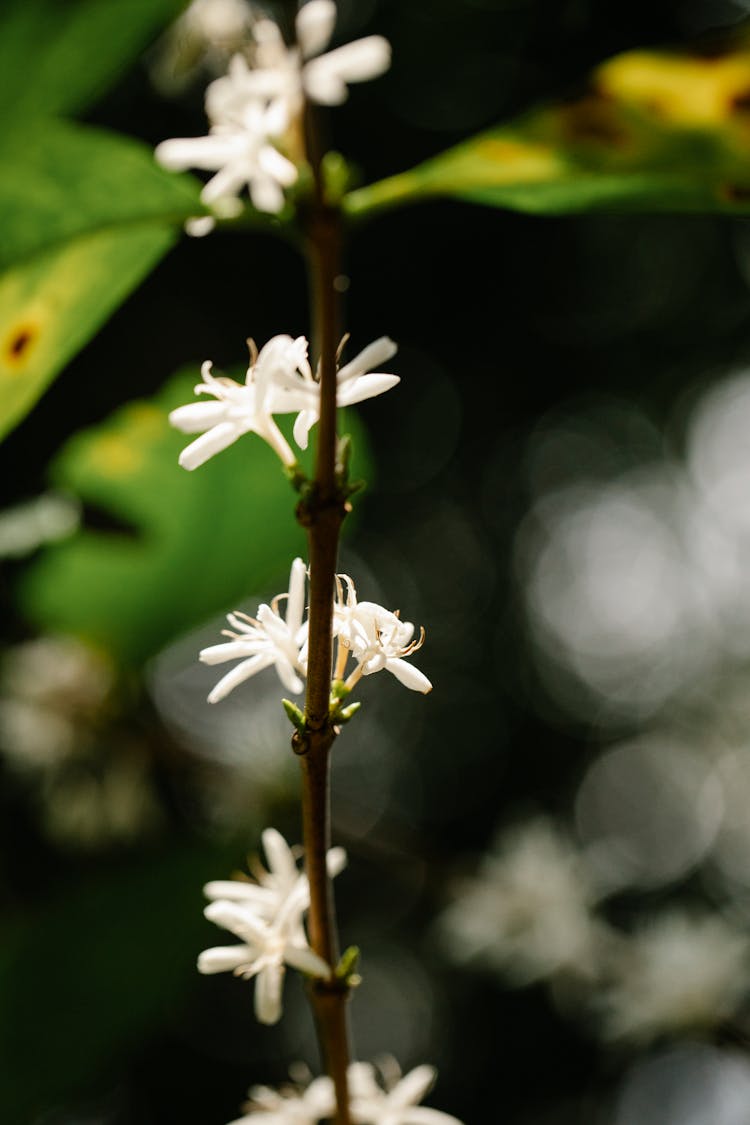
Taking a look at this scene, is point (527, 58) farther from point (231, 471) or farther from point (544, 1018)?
point (544, 1018)

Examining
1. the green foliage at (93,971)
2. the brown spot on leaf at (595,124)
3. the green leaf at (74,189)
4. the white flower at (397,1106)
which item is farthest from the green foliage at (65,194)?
the green foliage at (93,971)

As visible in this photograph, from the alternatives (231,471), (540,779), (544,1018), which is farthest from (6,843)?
(540,779)

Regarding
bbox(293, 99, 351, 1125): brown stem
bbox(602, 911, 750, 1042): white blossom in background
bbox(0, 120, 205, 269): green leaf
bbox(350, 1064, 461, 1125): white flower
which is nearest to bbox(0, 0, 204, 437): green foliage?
bbox(0, 120, 205, 269): green leaf

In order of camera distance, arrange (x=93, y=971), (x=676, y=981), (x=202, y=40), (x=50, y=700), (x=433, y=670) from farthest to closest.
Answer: (x=433, y=670) < (x=50, y=700) < (x=676, y=981) < (x=93, y=971) < (x=202, y=40)

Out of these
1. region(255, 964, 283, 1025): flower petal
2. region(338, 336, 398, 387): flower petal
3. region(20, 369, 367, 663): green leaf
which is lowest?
region(255, 964, 283, 1025): flower petal

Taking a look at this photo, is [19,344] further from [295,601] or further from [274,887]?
[274,887]

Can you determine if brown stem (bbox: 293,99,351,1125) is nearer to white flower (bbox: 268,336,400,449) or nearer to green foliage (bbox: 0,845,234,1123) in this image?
white flower (bbox: 268,336,400,449)

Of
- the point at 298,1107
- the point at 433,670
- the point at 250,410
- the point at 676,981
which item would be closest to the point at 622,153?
the point at 250,410

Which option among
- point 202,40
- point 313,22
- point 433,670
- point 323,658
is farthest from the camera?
point 433,670
